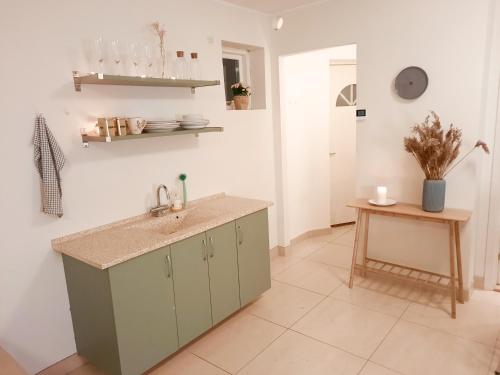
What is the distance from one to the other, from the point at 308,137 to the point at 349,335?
2.42 meters

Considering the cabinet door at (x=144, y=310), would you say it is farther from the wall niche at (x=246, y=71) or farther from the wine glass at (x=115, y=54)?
the wall niche at (x=246, y=71)

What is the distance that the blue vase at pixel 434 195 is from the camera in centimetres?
273

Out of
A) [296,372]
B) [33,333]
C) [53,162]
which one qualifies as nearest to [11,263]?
[33,333]

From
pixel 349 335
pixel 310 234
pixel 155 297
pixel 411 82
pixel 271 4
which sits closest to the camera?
pixel 155 297

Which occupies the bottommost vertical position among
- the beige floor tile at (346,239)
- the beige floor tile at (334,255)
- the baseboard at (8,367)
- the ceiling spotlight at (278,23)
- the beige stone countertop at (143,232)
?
the beige floor tile at (334,255)

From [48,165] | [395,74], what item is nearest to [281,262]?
[395,74]

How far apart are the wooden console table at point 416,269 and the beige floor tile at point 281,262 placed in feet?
2.44

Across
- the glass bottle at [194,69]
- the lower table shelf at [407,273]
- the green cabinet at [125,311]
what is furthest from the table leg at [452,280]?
the glass bottle at [194,69]

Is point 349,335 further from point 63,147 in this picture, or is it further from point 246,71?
point 246,71

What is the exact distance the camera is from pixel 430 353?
7.66ft

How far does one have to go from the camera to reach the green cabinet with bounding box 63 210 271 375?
79.2 inches

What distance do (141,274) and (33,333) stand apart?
81cm

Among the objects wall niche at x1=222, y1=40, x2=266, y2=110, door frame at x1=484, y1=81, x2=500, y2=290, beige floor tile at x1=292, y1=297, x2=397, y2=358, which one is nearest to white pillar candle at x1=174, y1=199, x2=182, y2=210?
wall niche at x1=222, y1=40, x2=266, y2=110

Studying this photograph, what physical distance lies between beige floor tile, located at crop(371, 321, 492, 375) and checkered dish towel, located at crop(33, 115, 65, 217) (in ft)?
7.38
